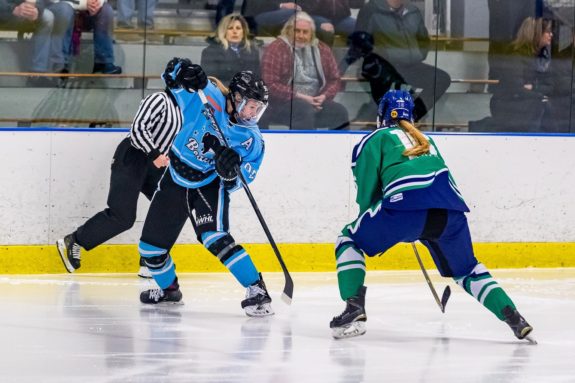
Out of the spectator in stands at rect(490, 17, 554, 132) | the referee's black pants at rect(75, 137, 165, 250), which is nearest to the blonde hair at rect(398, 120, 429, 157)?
the referee's black pants at rect(75, 137, 165, 250)

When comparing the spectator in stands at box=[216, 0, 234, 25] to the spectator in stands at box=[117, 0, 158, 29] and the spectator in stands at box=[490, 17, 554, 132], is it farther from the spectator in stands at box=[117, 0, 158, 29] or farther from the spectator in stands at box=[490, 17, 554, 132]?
the spectator in stands at box=[490, 17, 554, 132]

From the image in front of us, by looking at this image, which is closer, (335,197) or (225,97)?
(225,97)

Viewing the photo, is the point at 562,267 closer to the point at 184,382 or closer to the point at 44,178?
the point at 44,178

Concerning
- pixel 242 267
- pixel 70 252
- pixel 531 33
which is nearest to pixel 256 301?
pixel 242 267

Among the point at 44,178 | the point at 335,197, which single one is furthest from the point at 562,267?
the point at 44,178

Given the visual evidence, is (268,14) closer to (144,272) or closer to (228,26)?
(228,26)

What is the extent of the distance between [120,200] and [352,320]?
1.90m

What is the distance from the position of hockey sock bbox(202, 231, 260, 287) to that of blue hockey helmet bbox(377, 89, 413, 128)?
883 mm

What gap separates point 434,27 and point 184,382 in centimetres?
369

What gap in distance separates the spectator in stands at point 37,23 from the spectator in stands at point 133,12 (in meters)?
0.29

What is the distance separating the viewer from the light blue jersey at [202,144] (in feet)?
18.2

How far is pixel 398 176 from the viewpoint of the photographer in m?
4.87

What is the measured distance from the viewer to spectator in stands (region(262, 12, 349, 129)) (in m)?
7.21

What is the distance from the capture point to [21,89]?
269 inches
